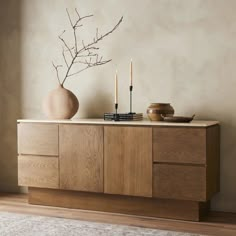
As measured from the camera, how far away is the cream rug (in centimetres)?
325

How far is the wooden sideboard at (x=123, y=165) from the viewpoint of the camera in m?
3.56

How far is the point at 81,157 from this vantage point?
3869 mm

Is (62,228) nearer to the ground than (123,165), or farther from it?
nearer to the ground

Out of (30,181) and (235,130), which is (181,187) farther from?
(30,181)

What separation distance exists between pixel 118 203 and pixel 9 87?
1.53 metres

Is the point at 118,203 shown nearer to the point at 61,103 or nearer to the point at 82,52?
the point at 61,103

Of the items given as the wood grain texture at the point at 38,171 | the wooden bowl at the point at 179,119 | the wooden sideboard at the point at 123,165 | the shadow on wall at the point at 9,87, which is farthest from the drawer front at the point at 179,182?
the shadow on wall at the point at 9,87

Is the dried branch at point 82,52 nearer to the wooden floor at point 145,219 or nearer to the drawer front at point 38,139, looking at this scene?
the drawer front at point 38,139

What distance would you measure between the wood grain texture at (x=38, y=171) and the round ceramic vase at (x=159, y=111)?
0.80 metres

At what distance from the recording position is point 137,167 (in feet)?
12.1

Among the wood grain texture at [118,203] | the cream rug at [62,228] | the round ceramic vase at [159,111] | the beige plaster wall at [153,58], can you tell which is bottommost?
the cream rug at [62,228]

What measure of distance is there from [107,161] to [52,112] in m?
0.65

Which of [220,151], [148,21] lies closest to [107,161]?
[220,151]

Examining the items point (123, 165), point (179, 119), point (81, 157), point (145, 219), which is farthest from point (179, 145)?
point (81, 157)
